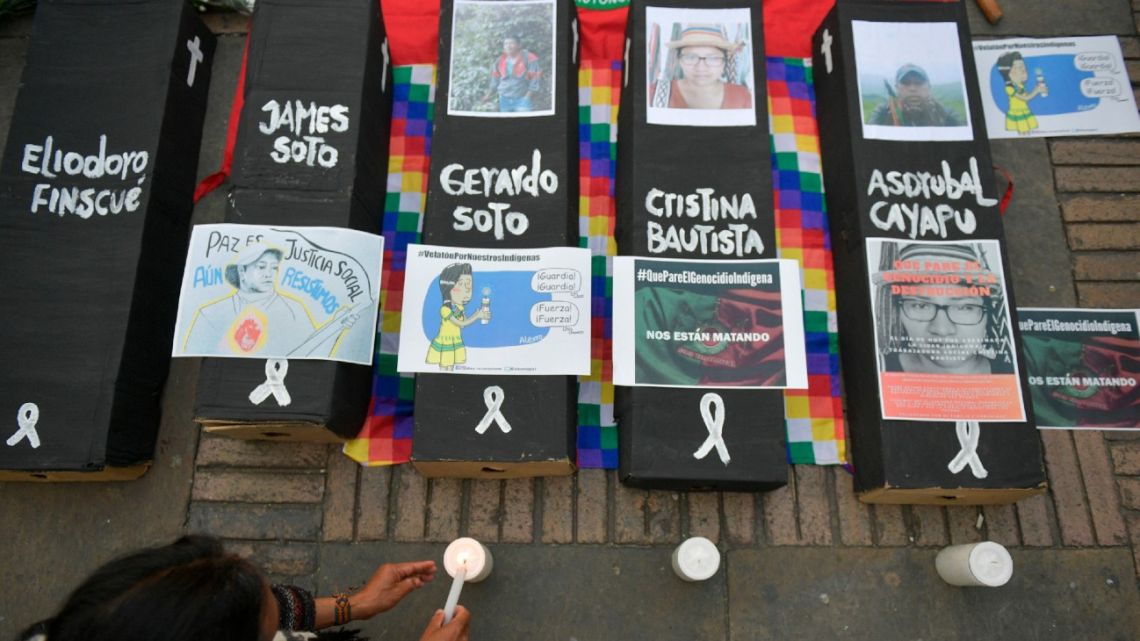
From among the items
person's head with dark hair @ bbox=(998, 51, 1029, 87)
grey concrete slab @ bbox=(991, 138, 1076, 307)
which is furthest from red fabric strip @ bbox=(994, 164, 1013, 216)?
person's head with dark hair @ bbox=(998, 51, 1029, 87)

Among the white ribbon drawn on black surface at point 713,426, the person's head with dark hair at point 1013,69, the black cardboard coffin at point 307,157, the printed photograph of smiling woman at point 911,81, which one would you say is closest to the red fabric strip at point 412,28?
the black cardboard coffin at point 307,157

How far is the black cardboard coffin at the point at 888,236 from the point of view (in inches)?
87.0

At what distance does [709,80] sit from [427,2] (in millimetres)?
1114

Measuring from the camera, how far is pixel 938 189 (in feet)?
8.16

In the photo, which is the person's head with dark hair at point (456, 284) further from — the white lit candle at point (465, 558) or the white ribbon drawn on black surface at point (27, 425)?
the white ribbon drawn on black surface at point (27, 425)

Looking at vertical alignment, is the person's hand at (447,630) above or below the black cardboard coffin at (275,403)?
below

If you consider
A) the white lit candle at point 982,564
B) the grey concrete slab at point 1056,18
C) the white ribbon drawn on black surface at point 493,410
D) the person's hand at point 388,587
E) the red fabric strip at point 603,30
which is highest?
the grey concrete slab at point 1056,18

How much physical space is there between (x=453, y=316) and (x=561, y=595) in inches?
34.3

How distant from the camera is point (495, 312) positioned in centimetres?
229

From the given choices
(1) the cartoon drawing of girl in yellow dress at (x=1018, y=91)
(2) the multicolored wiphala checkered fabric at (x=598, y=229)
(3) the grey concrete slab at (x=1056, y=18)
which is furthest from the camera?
(3) the grey concrete slab at (x=1056, y=18)

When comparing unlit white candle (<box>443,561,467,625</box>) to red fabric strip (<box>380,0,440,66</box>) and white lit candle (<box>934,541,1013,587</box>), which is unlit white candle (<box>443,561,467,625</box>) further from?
red fabric strip (<box>380,0,440,66</box>)

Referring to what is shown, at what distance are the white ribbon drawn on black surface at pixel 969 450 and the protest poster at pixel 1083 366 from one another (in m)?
0.39

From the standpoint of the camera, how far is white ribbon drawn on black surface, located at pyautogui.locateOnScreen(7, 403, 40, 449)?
2236 mm

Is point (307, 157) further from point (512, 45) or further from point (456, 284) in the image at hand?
point (512, 45)
